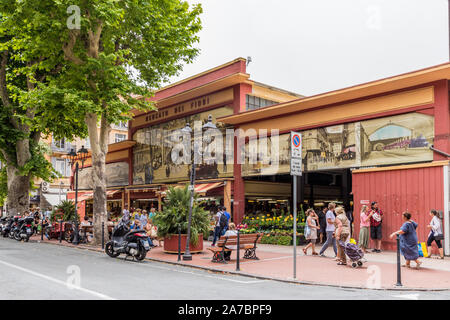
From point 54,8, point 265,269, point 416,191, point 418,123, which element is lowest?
point 265,269

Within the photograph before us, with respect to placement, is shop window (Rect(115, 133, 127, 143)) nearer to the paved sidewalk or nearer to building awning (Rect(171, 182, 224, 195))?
building awning (Rect(171, 182, 224, 195))

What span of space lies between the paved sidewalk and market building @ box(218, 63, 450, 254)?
2318 millimetres

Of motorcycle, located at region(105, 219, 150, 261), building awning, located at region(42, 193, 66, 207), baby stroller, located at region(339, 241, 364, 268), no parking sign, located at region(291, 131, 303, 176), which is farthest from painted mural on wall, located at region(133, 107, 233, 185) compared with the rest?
building awning, located at region(42, 193, 66, 207)

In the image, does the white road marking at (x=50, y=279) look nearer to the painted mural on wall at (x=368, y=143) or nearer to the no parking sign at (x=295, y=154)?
the no parking sign at (x=295, y=154)

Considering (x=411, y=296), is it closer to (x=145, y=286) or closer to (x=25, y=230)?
(x=145, y=286)

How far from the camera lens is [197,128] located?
25734 millimetres

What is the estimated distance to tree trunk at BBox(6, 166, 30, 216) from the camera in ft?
86.1

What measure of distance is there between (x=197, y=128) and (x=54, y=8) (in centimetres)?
1097

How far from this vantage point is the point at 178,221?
15.4 m

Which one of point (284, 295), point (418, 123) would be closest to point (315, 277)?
point (284, 295)

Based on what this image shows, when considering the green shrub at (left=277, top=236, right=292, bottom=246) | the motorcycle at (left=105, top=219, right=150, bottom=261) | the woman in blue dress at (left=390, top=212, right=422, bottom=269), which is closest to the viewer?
the woman in blue dress at (left=390, top=212, right=422, bottom=269)

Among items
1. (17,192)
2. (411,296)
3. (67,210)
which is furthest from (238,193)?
(411,296)

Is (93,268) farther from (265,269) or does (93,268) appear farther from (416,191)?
(416,191)

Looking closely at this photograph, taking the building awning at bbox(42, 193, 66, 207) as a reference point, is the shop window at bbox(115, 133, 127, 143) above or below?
above
